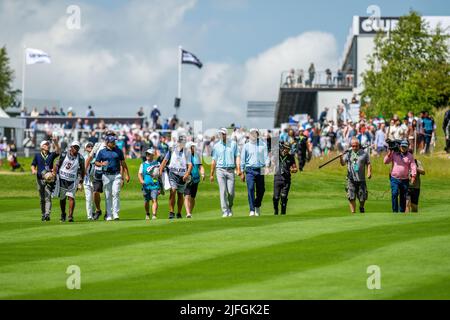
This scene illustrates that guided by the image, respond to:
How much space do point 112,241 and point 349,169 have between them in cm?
848

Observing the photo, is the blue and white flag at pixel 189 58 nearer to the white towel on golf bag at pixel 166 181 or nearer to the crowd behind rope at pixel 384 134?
the crowd behind rope at pixel 384 134

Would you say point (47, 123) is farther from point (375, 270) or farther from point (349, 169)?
point (375, 270)

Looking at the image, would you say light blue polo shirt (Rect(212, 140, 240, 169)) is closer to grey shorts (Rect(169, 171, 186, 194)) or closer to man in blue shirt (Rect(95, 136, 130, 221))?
grey shorts (Rect(169, 171, 186, 194))

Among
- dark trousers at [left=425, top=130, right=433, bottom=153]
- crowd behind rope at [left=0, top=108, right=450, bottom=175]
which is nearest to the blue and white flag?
crowd behind rope at [left=0, top=108, right=450, bottom=175]

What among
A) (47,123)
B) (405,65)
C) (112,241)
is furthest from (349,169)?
(47,123)

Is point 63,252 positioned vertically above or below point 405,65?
below

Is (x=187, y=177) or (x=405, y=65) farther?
(x=405, y=65)

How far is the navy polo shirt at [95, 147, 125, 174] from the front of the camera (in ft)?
85.7

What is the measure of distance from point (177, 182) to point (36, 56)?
46349 millimetres

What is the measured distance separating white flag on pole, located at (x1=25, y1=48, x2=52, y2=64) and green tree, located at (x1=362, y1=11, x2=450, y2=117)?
22534 millimetres

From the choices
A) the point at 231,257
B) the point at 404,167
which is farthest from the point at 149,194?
the point at 231,257

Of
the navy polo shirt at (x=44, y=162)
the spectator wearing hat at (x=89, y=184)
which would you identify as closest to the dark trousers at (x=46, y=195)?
the navy polo shirt at (x=44, y=162)
